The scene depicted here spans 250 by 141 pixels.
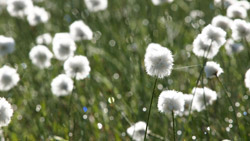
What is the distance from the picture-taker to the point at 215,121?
6.70 feet

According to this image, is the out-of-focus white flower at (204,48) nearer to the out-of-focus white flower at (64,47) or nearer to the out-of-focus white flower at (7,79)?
the out-of-focus white flower at (64,47)

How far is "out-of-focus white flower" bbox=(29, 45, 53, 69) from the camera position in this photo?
2477 millimetres

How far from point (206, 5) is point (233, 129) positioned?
212cm

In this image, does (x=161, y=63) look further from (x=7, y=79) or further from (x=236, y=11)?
(x=7, y=79)

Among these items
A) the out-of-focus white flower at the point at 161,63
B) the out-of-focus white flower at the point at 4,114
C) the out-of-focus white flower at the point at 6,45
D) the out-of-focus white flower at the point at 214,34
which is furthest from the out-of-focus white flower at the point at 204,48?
the out-of-focus white flower at the point at 6,45

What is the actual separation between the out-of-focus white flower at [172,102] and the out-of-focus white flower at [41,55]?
3.92 ft

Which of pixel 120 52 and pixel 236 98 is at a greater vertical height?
pixel 120 52

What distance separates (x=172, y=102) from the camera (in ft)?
4.83

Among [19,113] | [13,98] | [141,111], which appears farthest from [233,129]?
[13,98]

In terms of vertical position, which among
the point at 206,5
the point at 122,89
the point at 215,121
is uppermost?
the point at 206,5

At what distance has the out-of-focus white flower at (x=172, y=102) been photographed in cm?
147

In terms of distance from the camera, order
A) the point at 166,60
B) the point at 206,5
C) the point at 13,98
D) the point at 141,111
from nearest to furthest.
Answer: the point at 166,60
the point at 141,111
the point at 13,98
the point at 206,5

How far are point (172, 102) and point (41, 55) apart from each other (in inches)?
49.8

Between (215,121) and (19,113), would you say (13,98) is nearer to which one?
(19,113)
